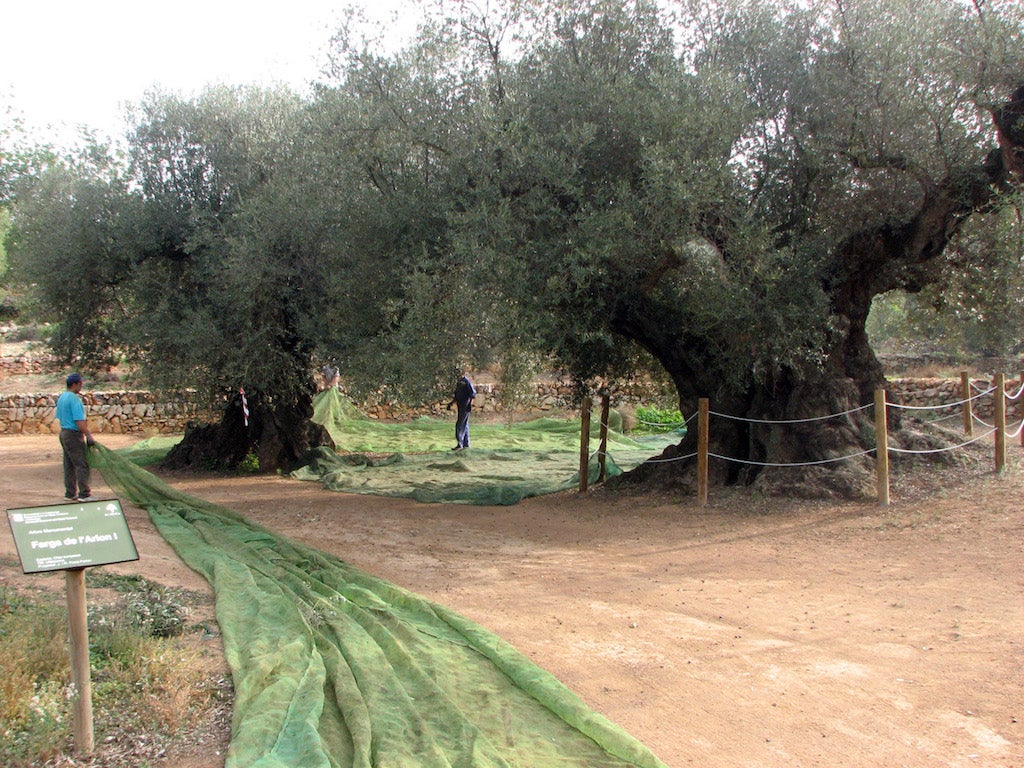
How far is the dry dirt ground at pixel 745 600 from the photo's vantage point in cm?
429

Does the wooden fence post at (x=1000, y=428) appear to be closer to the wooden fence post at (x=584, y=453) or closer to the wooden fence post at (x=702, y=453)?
the wooden fence post at (x=702, y=453)

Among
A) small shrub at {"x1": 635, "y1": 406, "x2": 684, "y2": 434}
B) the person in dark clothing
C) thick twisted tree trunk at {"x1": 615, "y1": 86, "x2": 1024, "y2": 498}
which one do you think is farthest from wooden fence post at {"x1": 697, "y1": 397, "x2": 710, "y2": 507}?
small shrub at {"x1": 635, "y1": 406, "x2": 684, "y2": 434}

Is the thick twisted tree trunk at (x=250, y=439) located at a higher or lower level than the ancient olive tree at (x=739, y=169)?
lower

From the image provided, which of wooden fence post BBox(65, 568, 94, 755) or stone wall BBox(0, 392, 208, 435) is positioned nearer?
wooden fence post BBox(65, 568, 94, 755)

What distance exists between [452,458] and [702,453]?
6.29m

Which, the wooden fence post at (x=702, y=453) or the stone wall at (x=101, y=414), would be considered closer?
the wooden fence post at (x=702, y=453)

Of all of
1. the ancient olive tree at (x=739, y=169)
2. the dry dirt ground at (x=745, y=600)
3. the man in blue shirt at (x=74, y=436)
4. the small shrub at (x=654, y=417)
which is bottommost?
the dry dirt ground at (x=745, y=600)

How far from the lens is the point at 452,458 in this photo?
51.4 ft

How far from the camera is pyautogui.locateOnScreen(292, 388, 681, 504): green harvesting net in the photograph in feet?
41.7

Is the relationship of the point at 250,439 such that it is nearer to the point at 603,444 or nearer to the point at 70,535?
the point at 603,444

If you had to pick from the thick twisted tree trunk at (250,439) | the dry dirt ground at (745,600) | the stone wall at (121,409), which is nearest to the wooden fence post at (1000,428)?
the dry dirt ground at (745,600)

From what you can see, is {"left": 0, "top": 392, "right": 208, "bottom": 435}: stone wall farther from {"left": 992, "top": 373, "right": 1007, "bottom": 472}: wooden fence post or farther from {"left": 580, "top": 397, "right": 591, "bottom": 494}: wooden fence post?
{"left": 992, "top": 373, "right": 1007, "bottom": 472}: wooden fence post

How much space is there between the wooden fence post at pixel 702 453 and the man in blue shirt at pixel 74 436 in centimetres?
746

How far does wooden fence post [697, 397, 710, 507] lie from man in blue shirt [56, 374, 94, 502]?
7456 mm
